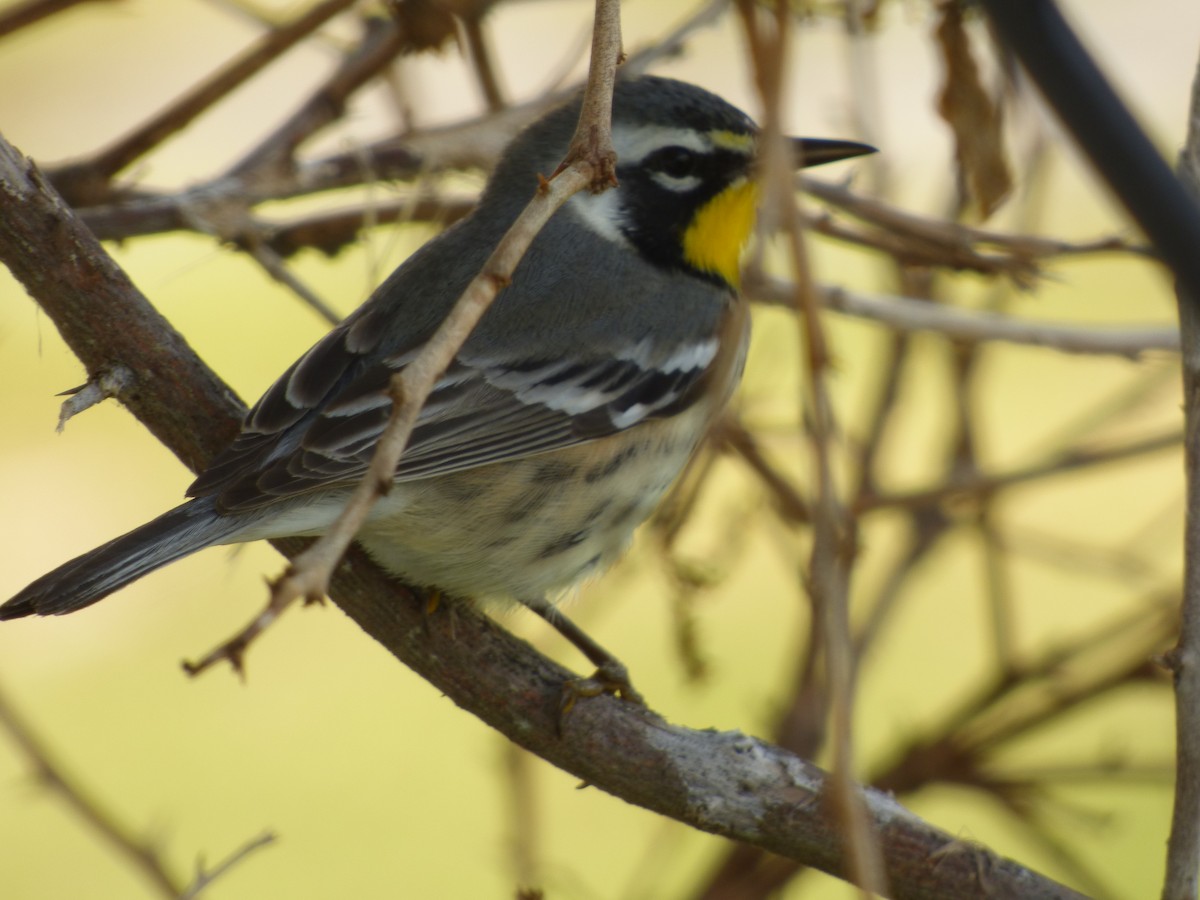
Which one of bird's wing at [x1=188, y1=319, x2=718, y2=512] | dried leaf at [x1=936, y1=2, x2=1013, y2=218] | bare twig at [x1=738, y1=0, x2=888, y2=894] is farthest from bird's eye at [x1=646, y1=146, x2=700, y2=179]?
bare twig at [x1=738, y1=0, x2=888, y2=894]

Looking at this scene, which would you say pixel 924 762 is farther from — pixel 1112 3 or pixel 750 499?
pixel 1112 3

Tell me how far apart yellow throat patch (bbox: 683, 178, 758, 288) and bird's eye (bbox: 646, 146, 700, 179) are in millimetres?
99

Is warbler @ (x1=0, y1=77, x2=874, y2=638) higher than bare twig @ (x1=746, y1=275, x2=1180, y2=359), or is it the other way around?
bare twig @ (x1=746, y1=275, x2=1180, y2=359)

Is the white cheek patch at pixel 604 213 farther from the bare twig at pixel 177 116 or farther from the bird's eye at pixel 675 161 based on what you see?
the bare twig at pixel 177 116

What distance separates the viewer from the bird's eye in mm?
3451

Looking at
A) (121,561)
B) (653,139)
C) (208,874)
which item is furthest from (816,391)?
(653,139)

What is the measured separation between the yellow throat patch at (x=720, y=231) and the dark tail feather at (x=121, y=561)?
1441 millimetres

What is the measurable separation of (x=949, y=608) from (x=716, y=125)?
4415mm

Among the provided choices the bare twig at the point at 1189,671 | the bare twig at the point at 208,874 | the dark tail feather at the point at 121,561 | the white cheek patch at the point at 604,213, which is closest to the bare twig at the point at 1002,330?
the white cheek patch at the point at 604,213

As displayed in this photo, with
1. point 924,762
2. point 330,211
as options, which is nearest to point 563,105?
point 330,211

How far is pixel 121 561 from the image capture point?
2.50m

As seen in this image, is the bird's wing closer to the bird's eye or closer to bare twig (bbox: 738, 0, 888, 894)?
the bird's eye

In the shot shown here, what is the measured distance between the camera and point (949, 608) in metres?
7.27

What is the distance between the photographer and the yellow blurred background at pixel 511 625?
17.8ft
